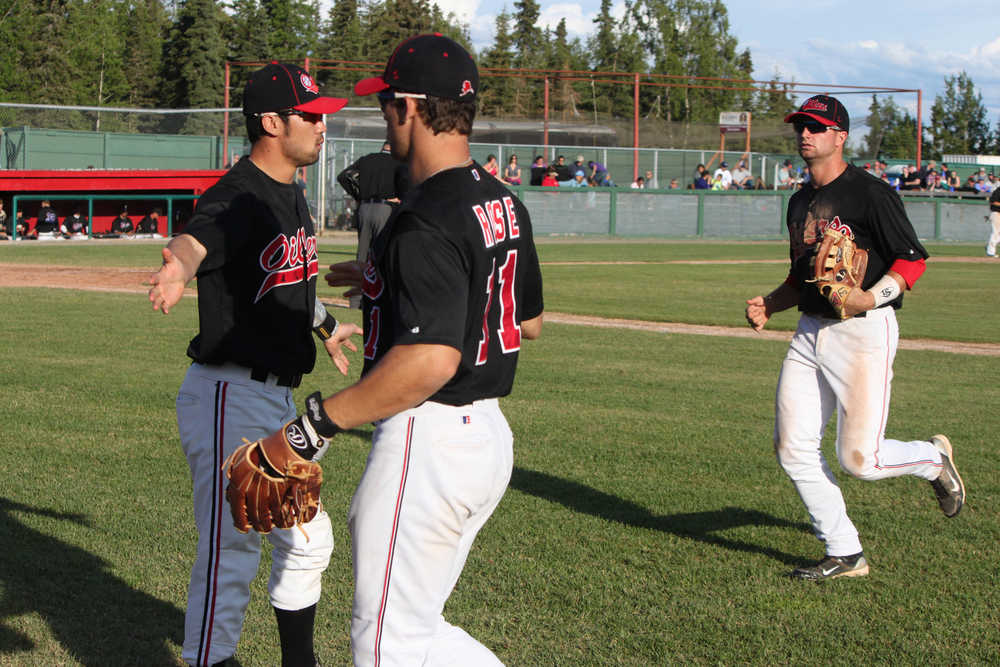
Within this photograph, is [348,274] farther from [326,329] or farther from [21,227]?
[21,227]

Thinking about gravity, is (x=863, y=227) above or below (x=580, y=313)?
above

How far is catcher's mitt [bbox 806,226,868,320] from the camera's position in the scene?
15.7ft

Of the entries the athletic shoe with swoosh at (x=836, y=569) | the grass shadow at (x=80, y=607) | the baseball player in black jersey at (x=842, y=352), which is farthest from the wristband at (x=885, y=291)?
the grass shadow at (x=80, y=607)

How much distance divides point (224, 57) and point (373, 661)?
249ft

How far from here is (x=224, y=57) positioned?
73.2m

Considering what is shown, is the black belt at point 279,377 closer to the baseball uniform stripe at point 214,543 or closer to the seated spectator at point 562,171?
the baseball uniform stripe at point 214,543

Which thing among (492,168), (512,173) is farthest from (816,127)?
(512,173)

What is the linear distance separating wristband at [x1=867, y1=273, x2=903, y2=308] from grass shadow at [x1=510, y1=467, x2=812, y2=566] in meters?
1.33

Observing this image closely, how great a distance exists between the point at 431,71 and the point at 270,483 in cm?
109

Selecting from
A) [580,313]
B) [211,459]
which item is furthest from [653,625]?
[580,313]

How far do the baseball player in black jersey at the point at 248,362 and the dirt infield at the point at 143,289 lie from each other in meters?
5.77

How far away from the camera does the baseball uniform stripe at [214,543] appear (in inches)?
137

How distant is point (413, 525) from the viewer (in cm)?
257

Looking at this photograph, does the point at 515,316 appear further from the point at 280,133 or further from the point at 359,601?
the point at 280,133
